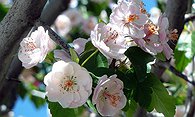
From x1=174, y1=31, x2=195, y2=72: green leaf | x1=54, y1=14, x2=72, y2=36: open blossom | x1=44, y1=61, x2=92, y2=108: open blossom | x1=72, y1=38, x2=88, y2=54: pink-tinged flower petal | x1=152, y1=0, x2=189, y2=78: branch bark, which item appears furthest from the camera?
x1=54, y1=14, x2=72, y2=36: open blossom

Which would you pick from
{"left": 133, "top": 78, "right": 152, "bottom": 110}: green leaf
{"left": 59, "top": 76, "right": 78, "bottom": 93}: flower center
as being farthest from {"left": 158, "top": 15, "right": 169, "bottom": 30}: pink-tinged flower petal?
{"left": 59, "top": 76, "right": 78, "bottom": 93}: flower center

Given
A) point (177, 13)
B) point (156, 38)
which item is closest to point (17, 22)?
point (156, 38)

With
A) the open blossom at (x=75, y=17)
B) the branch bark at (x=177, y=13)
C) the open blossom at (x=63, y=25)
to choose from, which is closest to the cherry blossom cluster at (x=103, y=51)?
the branch bark at (x=177, y=13)

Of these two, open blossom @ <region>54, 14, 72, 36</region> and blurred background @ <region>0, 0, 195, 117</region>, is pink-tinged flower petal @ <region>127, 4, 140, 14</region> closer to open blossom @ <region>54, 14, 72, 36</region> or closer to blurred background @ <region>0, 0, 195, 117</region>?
blurred background @ <region>0, 0, 195, 117</region>

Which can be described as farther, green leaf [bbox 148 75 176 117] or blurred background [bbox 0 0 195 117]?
blurred background [bbox 0 0 195 117]

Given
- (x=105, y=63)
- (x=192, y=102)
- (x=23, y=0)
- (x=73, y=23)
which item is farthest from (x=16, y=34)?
(x=73, y=23)

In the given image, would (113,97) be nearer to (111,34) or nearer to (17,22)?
(111,34)
